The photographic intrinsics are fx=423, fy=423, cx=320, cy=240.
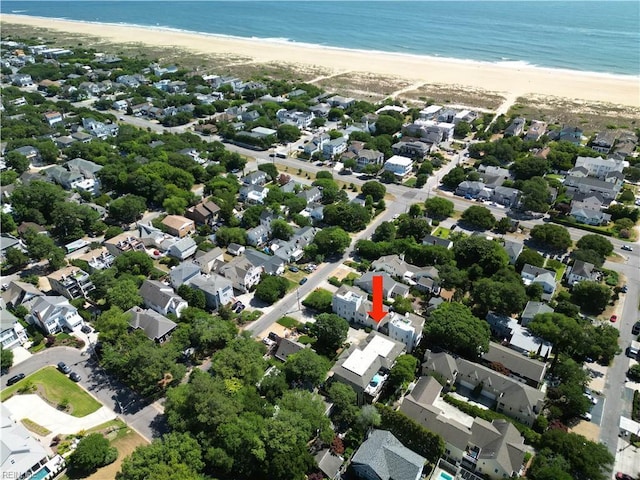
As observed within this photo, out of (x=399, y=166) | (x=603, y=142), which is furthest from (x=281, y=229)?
(x=603, y=142)

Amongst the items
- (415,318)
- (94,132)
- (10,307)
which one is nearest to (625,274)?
(415,318)

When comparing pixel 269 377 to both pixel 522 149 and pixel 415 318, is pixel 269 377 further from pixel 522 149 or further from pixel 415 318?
pixel 522 149

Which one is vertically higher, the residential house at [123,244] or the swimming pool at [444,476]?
the residential house at [123,244]

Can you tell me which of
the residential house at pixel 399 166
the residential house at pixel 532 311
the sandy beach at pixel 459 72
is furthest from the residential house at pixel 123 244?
the sandy beach at pixel 459 72

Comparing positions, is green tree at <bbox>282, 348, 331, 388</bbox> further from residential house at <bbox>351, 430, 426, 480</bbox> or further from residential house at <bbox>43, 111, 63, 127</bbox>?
residential house at <bbox>43, 111, 63, 127</bbox>

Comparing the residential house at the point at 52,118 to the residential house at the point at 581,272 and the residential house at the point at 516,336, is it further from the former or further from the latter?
the residential house at the point at 581,272

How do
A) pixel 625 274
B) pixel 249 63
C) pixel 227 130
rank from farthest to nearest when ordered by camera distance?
pixel 249 63, pixel 227 130, pixel 625 274

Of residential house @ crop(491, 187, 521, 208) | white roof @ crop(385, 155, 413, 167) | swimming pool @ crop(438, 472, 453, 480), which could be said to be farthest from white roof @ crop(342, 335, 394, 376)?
white roof @ crop(385, 155, 413, 167)
